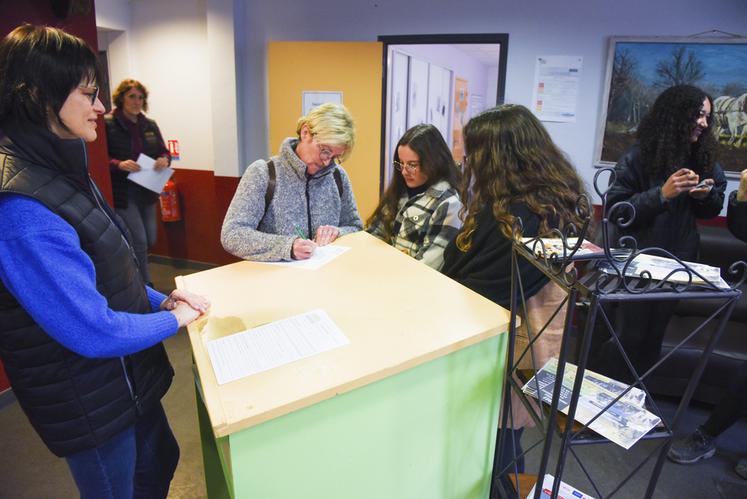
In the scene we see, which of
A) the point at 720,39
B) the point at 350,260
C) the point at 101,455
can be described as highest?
the point at 720,39

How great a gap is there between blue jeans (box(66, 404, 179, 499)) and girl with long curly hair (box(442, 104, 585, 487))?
94cm

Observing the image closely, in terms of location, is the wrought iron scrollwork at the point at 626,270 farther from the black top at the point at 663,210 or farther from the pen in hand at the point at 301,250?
the black top at the point at 663,210

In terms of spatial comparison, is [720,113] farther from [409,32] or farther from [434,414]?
[434,414]

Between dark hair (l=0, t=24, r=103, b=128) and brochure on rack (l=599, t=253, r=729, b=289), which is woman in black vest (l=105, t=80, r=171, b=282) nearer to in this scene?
dark hair (l=0, t=24, r=103, b=128)

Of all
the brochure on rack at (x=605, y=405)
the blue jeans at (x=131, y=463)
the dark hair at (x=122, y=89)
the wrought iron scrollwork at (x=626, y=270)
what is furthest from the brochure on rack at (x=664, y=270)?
the dark hair at (x=122, y=89)

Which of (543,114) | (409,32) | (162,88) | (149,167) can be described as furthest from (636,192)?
(162,88)

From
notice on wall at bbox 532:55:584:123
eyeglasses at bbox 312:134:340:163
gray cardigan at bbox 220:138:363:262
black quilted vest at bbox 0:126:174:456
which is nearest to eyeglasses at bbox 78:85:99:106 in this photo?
black quilted vest at bbox 0:126:174:456

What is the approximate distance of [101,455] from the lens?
112 cm

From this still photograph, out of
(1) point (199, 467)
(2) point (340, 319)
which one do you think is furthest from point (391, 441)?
(1) point (199, 467)

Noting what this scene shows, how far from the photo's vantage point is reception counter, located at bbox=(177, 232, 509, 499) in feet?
2.94

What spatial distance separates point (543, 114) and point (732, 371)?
74.1 inches

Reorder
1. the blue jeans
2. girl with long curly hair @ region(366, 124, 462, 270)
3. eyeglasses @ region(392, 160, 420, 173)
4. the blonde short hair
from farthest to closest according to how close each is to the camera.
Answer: eyeglasses @ region(392, 160, 420, 173)
girl with long curly hair @ region(366, 124, 462, 270)
the blonde short hair
the blue jeans

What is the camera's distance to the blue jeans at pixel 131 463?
112 centimetres

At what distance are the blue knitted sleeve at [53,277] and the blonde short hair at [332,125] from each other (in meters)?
0.97
